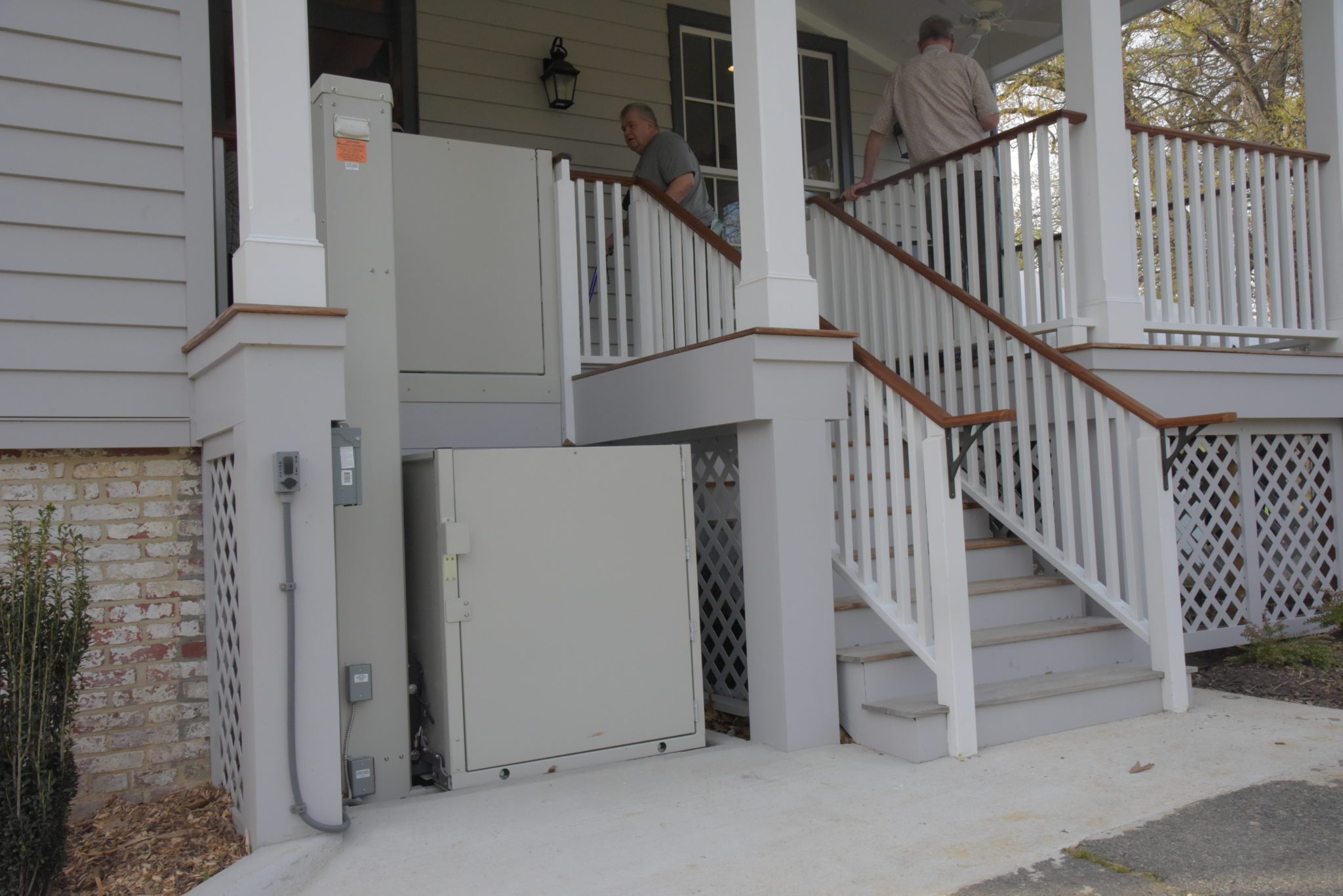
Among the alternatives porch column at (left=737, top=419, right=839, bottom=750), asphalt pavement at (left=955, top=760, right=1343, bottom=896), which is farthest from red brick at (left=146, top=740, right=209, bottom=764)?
asphalt pavement at (left=955, top=760, right=1343, bottom=896)

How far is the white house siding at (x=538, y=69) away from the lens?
5.73 m

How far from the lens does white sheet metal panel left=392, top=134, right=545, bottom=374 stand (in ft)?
13.9

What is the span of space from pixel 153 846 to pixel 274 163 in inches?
77.4

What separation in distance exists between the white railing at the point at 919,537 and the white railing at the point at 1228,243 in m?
2.03

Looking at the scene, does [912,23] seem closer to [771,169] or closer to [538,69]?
[538,69]

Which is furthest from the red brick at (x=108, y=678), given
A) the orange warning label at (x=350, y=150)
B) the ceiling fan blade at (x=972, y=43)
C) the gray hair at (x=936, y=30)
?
the ceiling fan blade at (x=972, y=43)

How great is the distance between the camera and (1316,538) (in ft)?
17.7

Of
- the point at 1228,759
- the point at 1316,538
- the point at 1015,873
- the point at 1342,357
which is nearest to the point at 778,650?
the point at 1015,873

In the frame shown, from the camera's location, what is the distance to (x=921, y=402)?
3473 millimetres

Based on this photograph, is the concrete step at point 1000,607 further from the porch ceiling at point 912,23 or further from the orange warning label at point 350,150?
the porch ceiling at point 912,23

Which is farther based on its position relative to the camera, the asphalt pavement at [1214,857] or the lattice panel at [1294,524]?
the lattice panel at [1294,524]

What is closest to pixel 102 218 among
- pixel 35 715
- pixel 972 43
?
pixel 35 715

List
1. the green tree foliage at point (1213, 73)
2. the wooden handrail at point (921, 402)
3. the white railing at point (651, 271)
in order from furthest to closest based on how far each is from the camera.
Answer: the green tree foliage at point (1213, 73) → the white railing at point (651, 271) → the wooden handrail at point (921, 402)

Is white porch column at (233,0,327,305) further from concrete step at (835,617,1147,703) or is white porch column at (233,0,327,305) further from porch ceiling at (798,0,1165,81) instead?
porch ceiling at (798,0,1165,81)
